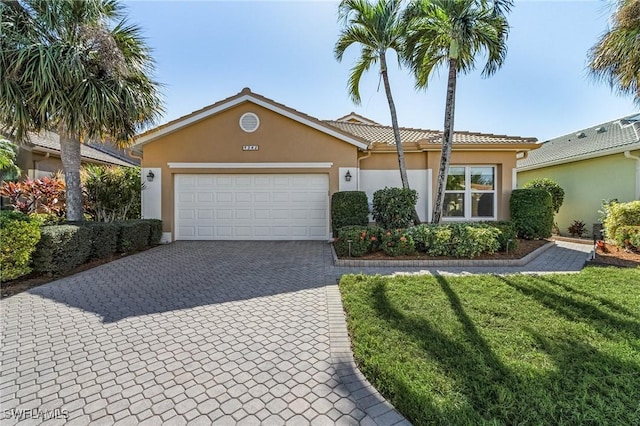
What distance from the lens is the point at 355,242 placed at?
8.03 metres

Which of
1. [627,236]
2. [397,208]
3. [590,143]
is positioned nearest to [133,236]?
[397,208]

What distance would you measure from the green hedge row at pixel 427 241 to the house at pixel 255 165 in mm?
3324

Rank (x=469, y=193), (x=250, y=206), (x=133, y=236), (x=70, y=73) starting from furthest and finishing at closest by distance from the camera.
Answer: (x=469, y=193), (x=250, y=206), (x=133, y=236), (x=70, y=73)

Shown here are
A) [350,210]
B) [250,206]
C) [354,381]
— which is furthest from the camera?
[250,206]

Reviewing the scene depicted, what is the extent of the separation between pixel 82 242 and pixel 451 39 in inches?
453

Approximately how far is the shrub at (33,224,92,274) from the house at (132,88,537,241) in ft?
13.3

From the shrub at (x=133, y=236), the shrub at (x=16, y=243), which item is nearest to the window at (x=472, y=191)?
the shrub at (x=133, y=236)

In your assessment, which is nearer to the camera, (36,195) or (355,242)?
(355,242)

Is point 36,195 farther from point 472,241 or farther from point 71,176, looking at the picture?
point 472,241

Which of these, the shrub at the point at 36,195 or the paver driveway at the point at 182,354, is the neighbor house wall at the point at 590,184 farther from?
the shrub at the point at 36,195

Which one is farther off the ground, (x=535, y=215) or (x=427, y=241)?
(x=535, y=215)

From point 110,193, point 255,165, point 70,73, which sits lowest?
point 110,193

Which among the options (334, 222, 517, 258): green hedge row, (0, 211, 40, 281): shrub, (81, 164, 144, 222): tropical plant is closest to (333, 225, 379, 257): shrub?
(334, 222, 517, 258): green hedge row

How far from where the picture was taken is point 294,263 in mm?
7957
